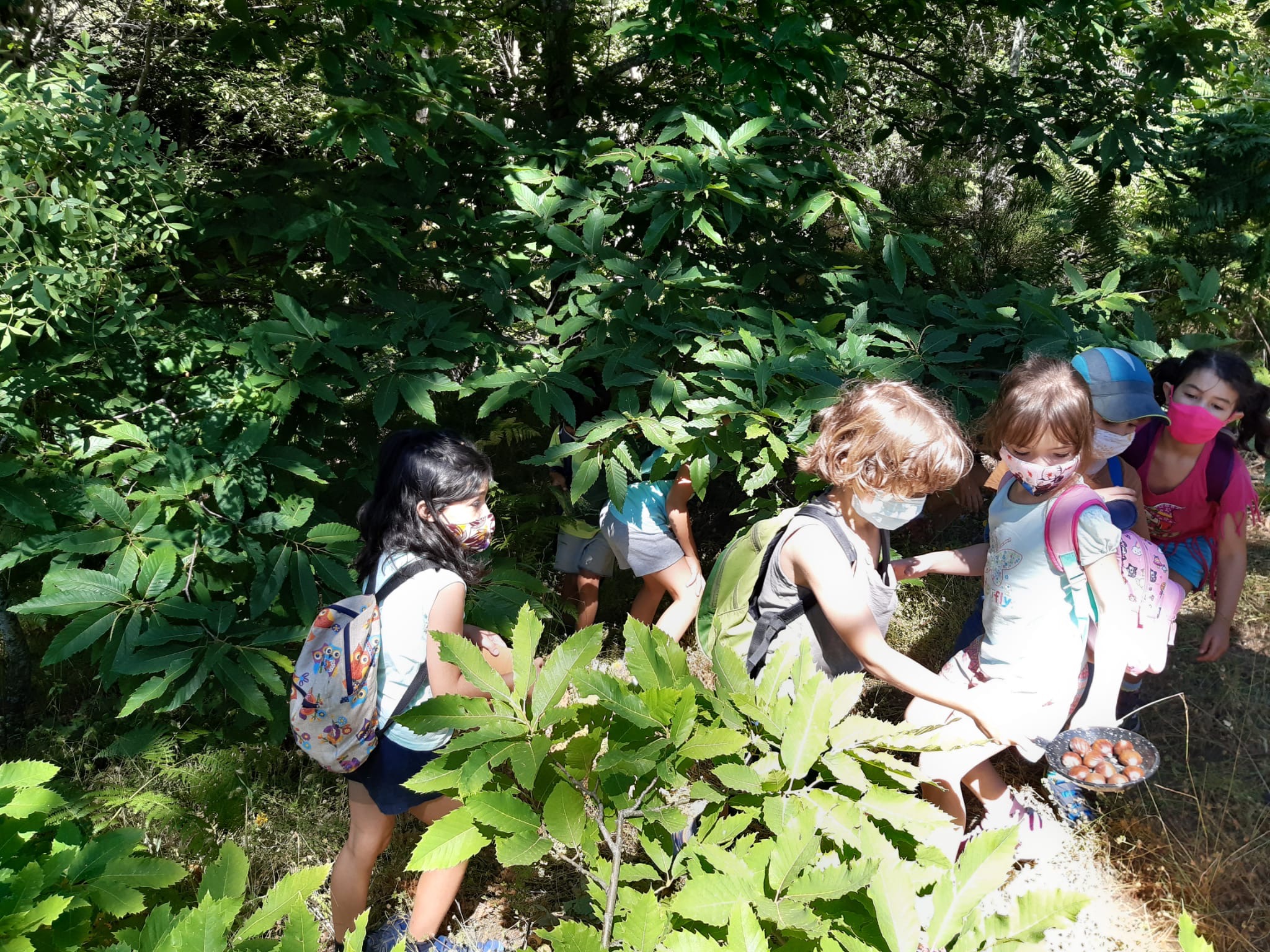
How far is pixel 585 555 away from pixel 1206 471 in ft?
8.80

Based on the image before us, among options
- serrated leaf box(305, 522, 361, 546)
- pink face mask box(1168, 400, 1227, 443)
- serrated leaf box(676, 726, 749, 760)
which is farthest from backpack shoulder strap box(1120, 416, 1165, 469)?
serrated leaf box(305, 522, 361, 546)

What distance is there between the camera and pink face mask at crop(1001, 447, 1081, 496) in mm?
2561

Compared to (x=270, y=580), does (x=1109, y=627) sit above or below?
below

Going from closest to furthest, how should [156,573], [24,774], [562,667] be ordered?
[562,667], [24,774], [156,573]

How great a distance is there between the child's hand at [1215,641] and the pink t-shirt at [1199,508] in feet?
0.58

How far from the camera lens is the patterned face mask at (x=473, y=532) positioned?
7.83ft

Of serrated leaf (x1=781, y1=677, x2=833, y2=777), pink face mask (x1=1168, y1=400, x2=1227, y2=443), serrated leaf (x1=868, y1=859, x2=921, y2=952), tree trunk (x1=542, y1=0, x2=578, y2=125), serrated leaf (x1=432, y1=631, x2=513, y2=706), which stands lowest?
pink face mask (x1=1168, y1=400, x2=1227, y2=443)

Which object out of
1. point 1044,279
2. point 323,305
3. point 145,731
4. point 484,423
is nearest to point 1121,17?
point 1044,279

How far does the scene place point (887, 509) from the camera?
2.40m

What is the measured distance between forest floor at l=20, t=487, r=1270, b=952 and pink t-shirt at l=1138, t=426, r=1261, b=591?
0.70 metres

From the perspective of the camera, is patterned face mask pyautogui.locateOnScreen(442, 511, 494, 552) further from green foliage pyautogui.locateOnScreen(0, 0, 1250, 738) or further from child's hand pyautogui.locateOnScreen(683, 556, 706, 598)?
child's hand pyautogui.locateOnScreen(683, 556, 706, 598)

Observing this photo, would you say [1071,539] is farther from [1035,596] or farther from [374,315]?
[374,315]

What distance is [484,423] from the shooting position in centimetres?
481

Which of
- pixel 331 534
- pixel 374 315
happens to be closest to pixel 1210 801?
pixel 331 534
